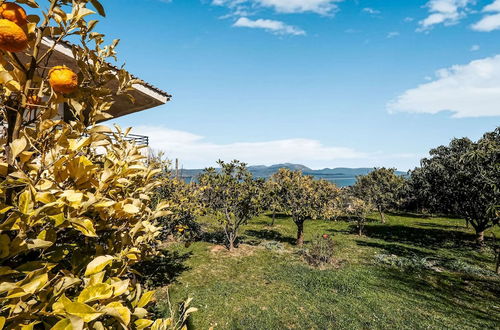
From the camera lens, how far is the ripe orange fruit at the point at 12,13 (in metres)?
1.08

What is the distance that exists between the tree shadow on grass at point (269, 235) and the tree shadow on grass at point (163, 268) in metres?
6.86

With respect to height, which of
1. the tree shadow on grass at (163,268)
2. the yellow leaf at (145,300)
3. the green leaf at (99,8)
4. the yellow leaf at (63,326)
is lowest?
the tree shadow on grass at (163,268)

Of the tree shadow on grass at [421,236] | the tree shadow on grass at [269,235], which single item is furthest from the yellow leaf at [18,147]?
the tree shadow on grass at [421,236]

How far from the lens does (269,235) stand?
68.4ft

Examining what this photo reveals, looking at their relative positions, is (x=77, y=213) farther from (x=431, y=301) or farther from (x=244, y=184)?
(x=244, y=184)

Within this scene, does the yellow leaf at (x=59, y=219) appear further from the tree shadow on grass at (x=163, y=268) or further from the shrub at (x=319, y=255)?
the shrub at (x=319, y=255)

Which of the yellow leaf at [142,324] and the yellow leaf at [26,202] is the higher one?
the yellow leaf at [26,202]

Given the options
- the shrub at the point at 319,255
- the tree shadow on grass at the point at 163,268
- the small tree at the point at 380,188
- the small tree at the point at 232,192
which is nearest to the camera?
the tree shadow on grass at the point at 163,268

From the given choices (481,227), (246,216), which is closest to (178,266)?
(246,216)

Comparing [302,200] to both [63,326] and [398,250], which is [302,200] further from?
[63,326]

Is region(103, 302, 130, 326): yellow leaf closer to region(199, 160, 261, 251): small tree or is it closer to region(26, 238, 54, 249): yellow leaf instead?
region(26, 238, 54, 249): yellow leaf

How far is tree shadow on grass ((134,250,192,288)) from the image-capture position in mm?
10188

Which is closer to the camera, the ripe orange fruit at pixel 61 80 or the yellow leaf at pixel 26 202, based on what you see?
the yellow leaf at pixel 26 202

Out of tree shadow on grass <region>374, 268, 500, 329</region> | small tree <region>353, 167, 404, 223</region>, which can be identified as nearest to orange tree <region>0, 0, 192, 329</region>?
tree shadow on grass <region>374, 268, 500, 329</region>
